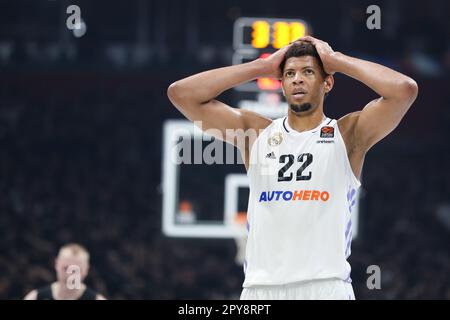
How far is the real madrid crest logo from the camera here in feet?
14.7

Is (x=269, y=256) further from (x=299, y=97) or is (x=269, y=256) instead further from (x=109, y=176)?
(x=109, y=176)

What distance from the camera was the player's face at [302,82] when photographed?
437 centimetres

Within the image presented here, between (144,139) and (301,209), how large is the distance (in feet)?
37.0

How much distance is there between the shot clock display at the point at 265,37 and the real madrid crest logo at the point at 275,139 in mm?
5976

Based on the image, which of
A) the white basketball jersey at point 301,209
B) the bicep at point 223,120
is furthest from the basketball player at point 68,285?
the white basketball jersey at point 301,209

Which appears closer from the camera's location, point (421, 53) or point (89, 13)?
point (421, 53)

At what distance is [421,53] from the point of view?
1544 cm

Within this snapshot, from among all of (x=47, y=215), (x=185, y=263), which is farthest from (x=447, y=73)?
(x=47, y=215)

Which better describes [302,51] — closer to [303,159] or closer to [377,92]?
[377,92]

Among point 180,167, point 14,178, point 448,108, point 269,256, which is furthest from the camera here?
point 448,108

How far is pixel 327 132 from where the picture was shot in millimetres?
4449

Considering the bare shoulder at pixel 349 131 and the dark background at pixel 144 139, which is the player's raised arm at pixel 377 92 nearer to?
the bare shoulder at pixel 349 131

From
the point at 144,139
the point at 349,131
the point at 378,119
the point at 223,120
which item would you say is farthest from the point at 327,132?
the point at 144,139
